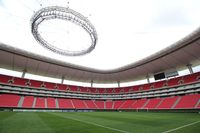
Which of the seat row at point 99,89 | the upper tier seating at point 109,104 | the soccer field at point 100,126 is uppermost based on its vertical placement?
the seat row at point 99,89

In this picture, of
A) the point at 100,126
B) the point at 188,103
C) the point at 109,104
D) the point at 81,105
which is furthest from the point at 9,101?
the point at 188,103

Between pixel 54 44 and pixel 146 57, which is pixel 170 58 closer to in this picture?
pixel 146 57

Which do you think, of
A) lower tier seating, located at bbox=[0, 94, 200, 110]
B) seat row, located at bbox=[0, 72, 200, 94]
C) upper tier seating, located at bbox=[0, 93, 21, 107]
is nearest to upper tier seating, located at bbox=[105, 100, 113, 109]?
lower tier seating, located at bbox=[0, 94, 200, 110]

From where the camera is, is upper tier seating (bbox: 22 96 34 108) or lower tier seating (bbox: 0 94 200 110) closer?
lower tier seating (bbox: 0 94 200 110)

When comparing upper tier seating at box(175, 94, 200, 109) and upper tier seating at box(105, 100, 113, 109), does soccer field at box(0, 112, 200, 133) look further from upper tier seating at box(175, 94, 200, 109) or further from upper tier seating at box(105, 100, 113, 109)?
upper tier seating at box(105, 100, 113, 109)

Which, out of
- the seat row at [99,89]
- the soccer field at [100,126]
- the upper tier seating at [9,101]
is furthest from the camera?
the seat row at [99,89]

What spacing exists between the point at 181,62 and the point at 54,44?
30.6 m

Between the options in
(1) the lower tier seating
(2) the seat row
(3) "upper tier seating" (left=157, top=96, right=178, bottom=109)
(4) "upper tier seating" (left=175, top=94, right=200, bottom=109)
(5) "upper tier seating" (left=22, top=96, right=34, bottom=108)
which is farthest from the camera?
(2) the seat row

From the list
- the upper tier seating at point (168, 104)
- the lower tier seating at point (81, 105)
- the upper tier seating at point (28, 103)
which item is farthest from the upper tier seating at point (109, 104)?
the upper tier seating at point (28, 103)

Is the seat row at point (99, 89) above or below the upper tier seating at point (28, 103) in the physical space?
above

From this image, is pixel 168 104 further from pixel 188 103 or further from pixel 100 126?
pixel 100 126

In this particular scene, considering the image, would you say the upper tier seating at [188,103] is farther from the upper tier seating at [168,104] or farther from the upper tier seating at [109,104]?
the upper tier seating at [109,104]

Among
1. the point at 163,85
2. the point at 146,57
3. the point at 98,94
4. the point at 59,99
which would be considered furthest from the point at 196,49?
the point at 59,99

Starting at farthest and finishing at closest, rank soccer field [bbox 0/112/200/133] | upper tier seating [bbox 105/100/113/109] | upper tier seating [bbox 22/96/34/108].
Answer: upper tier seating [bbox 105/100/113/109] < upper tier seating [bbox 22/96/34/108] < soccer field [bbox 0/112/200/133]
